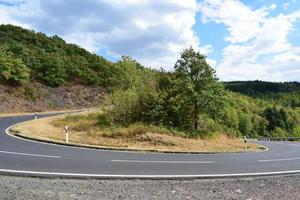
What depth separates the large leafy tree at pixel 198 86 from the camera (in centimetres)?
3016

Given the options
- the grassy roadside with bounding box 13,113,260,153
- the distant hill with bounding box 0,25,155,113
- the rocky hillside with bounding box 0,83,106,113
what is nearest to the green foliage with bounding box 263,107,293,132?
the distant hill with bounding box 0,25,155,113

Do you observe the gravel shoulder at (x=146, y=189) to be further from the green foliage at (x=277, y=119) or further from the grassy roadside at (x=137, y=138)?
the green foliage at (x=277, y=119)

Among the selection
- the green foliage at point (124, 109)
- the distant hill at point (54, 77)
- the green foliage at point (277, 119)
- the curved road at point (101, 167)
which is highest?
the distant hill at point (54, 77)

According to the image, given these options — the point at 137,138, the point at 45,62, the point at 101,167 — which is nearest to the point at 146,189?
the point at 101,167

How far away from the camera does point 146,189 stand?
10.0 meters

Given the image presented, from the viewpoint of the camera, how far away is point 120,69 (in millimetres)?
47000

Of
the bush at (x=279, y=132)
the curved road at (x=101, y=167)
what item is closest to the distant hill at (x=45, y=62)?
the curved road at (x=101, y=167)

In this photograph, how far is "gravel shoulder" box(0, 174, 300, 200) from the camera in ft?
29.7

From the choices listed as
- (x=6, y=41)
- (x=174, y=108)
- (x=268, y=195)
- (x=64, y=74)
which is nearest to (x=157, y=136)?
(x=174, y=108)

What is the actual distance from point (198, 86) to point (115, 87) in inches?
699

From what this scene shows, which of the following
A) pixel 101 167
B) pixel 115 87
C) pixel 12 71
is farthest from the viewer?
pixel 12 71

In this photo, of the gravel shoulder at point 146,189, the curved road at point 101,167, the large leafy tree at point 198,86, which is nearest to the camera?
the gravel shoulder at point 146,189

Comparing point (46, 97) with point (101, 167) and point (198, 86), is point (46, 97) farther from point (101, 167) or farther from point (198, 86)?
point (101, 167)

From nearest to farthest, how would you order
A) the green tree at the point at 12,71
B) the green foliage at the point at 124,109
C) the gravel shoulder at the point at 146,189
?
the gravel shoulder at the point at 146,189, the green foliage at the point at 124,109, the green tree at the point at 12,71
